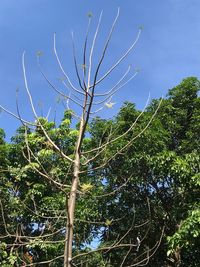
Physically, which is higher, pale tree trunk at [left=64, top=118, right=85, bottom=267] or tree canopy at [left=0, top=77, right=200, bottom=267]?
tree canopy at [left=0, top=77, right=200, bottom=267]

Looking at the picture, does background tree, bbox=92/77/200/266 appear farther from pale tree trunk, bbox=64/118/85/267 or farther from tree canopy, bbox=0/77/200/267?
pale tree trunk, bbox=64/118/85/267

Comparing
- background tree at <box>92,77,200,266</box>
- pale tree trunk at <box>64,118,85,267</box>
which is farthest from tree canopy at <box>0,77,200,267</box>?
pale tree trunk at <box>64,118,85,267</box>

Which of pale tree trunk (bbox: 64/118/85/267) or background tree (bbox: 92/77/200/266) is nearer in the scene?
pale tree trunk (bbox: 64/118/85/267)

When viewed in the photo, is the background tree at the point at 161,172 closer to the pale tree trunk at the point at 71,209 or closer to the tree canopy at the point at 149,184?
the tree canopy at the point at 149,184

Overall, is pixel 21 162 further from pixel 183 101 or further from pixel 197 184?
pixel 197 184

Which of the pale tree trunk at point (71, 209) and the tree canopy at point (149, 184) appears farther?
the tree canopy at point (149, 184)

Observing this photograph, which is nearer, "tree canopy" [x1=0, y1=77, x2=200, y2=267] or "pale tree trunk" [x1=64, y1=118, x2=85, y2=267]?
"pale tree trunk" [x1=64, y1=118, x2=85, y2=267]

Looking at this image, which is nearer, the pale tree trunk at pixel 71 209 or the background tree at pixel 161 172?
the pale tree trunk at pixel 71 209

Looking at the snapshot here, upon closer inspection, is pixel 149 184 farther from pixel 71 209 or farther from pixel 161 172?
pixel 71 209

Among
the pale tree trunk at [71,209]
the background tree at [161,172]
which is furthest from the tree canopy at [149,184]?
the pale tree trunk at [71,209]

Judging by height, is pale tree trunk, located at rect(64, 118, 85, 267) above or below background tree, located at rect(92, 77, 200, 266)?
below

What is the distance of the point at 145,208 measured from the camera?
398 inches

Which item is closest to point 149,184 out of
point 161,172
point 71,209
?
point 161,172

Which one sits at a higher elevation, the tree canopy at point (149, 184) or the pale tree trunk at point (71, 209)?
the tree canopy at point (149, 184)
